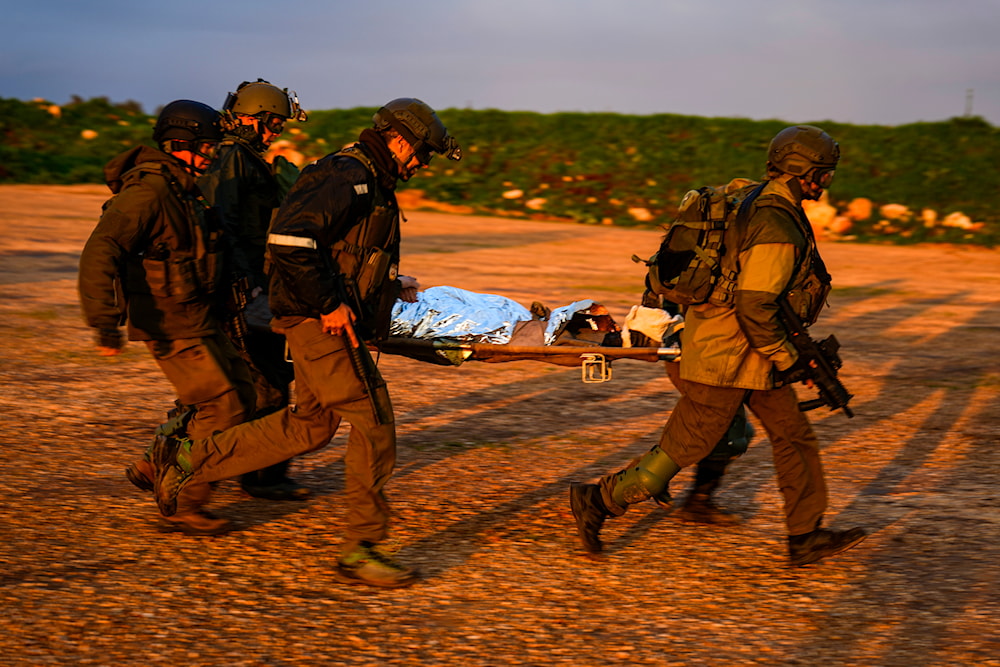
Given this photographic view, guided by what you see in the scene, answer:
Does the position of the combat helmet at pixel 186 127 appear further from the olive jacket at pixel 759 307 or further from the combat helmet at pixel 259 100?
the olive jacket at pixel 759 307

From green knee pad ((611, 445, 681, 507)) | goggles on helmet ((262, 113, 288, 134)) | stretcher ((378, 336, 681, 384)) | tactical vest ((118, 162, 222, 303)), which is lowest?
green knee pad ((611, 445, 681, 507))

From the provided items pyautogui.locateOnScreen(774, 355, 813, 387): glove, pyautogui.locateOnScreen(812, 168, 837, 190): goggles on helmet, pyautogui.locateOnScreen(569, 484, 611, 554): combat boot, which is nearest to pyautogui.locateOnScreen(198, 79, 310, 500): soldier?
pyautogui.locateOnScreen(569, 484, 611, 554): combat boot

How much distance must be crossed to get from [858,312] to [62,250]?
1114cm

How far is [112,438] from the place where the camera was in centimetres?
664

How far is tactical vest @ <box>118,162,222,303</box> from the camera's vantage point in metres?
4.80

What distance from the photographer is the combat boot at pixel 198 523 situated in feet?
16.0

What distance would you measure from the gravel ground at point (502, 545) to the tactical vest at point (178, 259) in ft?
3.68

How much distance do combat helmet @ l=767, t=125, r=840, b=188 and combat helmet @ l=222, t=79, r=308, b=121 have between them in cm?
252

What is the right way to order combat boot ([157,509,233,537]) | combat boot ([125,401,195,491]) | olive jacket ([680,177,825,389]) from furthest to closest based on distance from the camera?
combat boot ([125,401,195,491]), combat boot ([157,509,233,537]), olive jacket ([680,177,825,389])

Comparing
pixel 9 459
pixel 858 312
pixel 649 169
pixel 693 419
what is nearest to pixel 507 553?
pixel 693 419

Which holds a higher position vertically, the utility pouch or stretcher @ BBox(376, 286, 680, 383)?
the utility pouch

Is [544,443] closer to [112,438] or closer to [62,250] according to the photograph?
[112,438]

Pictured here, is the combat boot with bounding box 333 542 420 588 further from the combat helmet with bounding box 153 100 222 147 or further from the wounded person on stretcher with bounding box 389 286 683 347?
the combat helmet with bounding box 153 100 222 147

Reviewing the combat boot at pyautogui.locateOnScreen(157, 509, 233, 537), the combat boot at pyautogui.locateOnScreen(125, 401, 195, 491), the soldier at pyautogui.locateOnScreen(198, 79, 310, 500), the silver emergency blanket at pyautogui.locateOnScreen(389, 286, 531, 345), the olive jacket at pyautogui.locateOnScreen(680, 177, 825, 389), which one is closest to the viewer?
the olive jacket at pyautogui.locateOnScreen(680, 177, 825, 389)
